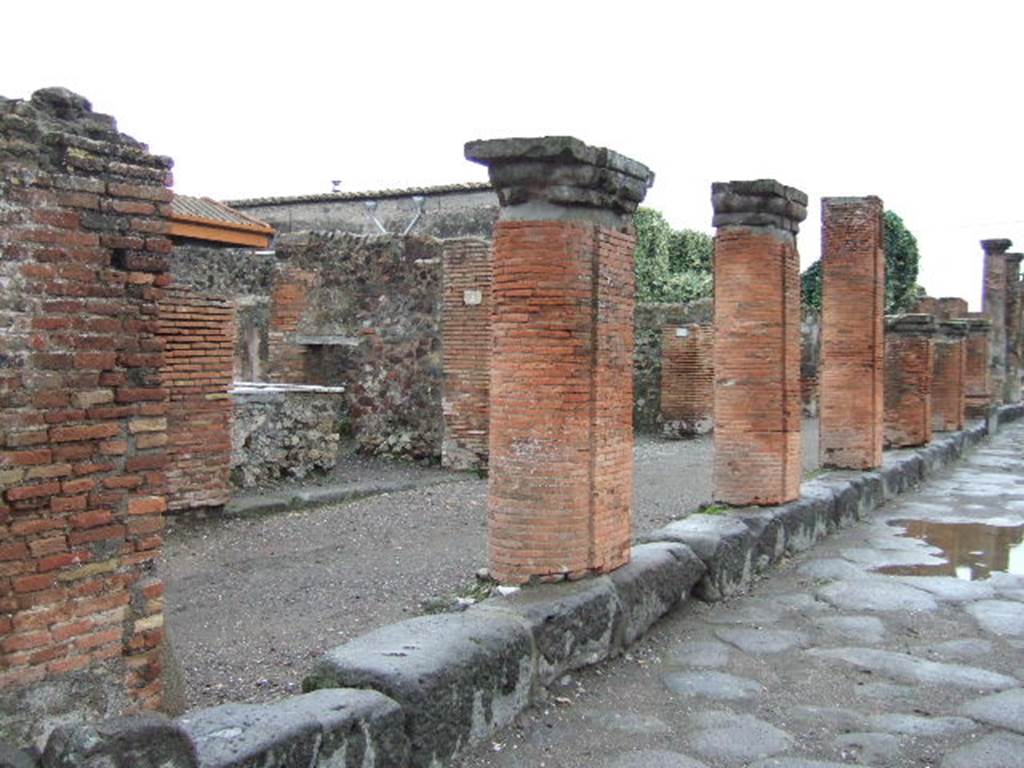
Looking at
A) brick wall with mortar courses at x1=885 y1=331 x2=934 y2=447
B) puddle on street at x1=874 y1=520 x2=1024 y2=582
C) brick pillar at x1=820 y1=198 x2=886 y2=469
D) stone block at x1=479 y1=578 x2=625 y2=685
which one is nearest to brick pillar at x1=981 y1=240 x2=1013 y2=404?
brick wall with mortar courses at x1=885 y1=331 x2=934 y2=447

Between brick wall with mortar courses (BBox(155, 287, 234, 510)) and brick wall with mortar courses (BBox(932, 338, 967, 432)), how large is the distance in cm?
1313

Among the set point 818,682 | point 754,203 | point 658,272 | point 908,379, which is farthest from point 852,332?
point 658,272

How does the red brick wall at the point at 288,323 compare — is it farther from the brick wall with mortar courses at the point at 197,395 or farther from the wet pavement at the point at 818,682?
the wet pavement at the point at 818,682

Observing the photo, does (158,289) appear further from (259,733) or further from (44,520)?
(259,733)

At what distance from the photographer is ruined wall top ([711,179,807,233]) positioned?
7.88 meters

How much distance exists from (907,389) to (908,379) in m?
0.15

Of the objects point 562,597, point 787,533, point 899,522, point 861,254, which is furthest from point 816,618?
point 861,254

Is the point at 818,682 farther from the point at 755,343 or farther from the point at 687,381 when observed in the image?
the point at 687,381

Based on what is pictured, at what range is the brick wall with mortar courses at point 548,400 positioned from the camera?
5.18 m

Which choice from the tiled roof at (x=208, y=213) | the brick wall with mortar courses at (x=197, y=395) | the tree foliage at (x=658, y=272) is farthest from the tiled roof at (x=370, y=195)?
the brick wall with mortar courses at (x=197, y=395)

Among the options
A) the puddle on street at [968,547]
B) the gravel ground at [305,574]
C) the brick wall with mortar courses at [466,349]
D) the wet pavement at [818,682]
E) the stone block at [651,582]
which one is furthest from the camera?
the brick wall with mortar courses at [466,349]

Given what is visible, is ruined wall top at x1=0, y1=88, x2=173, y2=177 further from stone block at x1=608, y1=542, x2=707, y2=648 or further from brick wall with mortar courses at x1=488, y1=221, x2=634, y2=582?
stone block at x1=608, y1=542, x2=707, y2=648

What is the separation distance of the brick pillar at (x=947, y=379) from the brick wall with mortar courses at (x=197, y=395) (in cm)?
1304

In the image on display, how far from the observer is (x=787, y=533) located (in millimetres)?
7898
